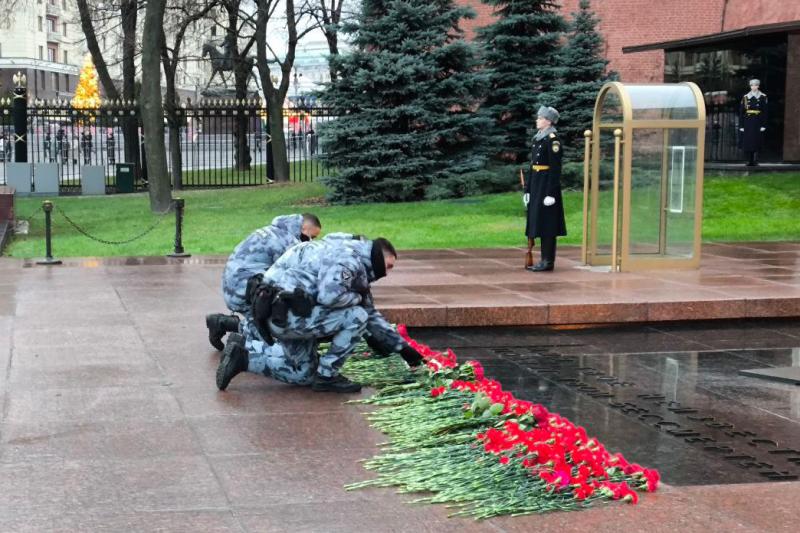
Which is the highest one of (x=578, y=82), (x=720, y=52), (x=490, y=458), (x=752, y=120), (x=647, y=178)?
(x=720, y=52)

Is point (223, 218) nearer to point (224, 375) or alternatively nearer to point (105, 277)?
point (105, 277)

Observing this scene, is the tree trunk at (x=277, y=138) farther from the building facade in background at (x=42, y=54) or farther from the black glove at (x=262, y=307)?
the building facade in background at (x=42, y=54)

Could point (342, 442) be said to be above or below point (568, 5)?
below

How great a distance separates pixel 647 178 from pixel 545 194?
49.6 inches

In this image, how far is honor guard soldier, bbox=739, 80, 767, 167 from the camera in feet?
86.6

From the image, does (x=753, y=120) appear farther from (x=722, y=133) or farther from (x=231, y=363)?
(x=231, y=363)

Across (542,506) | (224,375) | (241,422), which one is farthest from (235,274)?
(542,506)

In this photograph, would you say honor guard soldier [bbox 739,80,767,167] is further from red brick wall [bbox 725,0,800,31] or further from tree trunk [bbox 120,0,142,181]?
tree trunk [bbox 120,0,142,181]

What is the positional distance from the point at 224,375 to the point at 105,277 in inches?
245

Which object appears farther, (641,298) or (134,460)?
(641,298)

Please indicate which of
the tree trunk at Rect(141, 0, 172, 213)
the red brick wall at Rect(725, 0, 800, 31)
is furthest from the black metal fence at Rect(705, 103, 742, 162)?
the tree trunk at Rect(141, 0, 172, 213)

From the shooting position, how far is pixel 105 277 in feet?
44.2

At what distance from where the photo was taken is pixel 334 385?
763 centimetres

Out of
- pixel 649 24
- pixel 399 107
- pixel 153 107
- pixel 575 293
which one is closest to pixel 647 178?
pixel 575 293
